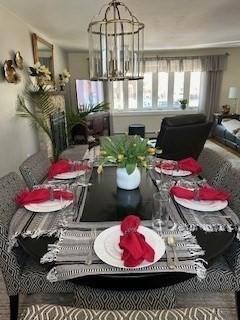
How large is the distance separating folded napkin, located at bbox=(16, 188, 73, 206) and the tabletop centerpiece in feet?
0.87

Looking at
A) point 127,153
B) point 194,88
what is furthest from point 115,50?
point 194,88

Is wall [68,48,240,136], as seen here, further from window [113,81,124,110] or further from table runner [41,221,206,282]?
table runner [41,221,206,282]

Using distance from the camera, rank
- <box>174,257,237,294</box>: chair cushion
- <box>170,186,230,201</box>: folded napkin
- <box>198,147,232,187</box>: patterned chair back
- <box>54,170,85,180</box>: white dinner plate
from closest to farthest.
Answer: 1. <box>174,257,237,294</box>: chair cushion
2. <box>170,186,230,201</box>: folded napkin
3. <box>198,147,232,187</box>: patterned chair back
4. <box>54,170,85,180</box>: white dinner plate

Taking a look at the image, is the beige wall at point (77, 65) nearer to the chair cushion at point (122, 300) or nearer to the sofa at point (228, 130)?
the sofa at point (228, 130)

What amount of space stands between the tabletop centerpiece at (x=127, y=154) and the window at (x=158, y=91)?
5775 mm

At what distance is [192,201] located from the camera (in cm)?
147

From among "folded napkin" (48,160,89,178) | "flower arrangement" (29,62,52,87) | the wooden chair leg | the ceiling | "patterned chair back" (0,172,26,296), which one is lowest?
the wooden chair leg

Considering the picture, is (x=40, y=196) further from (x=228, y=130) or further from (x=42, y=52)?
(x=228, y=130)

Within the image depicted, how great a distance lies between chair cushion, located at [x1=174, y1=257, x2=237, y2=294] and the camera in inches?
52.4

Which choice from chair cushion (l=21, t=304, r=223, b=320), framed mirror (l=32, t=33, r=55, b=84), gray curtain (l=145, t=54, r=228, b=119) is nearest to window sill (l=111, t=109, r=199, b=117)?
gray curtain (l=145, t=54, r=228, b=119)

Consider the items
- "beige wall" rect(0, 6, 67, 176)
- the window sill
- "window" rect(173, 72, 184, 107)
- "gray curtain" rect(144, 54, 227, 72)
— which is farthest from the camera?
the window sill

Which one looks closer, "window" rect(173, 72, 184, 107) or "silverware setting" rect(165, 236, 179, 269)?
"silverware setting" rect(165, 236, 179, 269)

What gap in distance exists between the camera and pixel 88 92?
6238 mm

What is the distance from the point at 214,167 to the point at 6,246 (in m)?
1.50
